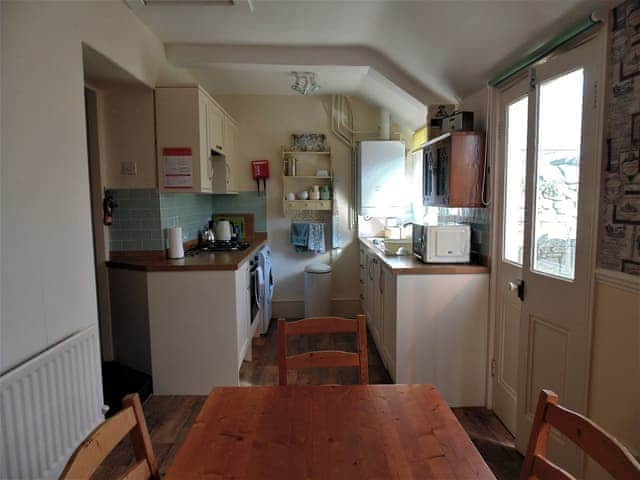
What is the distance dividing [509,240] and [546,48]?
1.06m

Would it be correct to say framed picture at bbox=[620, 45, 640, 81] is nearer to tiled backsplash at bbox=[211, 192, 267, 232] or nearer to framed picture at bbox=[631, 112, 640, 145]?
framed picture at bbox=[631, 112, 640, 145]

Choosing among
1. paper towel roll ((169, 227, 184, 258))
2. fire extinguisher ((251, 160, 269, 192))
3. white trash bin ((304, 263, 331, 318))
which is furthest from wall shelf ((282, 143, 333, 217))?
paper towel roll ((169, 227, 184, 258))

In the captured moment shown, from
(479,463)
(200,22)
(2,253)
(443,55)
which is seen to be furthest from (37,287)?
(443,55)

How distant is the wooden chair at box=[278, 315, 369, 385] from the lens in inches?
60.1

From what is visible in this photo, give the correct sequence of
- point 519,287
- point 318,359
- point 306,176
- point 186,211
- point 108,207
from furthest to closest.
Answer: point 306,176 < point 186,211 < point 108,207 < point 519,287 < point 318,359

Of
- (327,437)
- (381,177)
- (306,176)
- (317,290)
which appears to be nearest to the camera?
(327,437)

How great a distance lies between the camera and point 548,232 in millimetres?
1934

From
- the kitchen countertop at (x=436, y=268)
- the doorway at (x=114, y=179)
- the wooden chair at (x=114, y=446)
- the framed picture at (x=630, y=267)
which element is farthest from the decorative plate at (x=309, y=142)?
the wooden chair at (x=114, y=446)

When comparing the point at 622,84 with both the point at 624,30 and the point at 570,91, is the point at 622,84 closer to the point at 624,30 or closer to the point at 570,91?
the point at 624,30

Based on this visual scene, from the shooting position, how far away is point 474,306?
258 cm

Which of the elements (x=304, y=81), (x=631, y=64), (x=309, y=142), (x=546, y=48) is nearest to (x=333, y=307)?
(x=309, y=142)

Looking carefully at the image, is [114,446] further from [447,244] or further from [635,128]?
[447,244]

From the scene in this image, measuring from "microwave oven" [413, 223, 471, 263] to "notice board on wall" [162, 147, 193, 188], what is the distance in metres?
1.84

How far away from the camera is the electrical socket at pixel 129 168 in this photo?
9.60ft
